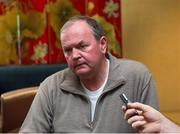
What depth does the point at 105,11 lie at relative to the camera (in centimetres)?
326

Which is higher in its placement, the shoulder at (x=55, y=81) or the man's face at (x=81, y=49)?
the man's face at (x=81, y=49)

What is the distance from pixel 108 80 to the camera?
161 centimetres

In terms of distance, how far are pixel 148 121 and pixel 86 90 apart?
0.48 m

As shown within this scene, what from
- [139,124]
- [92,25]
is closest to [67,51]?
[92,25]

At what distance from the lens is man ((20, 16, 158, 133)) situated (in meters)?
1.51

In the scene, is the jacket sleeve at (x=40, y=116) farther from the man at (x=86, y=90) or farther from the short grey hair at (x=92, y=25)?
the short grey hair at (x=92, y=25)

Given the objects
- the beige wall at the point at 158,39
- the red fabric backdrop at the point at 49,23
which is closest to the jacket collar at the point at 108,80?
the red fabric backdrop at the point at 49,23

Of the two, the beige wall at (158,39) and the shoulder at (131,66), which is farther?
the beige wall at (158,39)

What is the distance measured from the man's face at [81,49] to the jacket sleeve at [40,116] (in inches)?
7.2

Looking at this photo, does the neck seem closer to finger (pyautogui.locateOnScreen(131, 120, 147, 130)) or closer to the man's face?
the man's face

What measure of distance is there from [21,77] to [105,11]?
0.99 meters

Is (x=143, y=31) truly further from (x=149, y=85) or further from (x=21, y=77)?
(x=149, y=85)

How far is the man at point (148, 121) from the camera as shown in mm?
1143

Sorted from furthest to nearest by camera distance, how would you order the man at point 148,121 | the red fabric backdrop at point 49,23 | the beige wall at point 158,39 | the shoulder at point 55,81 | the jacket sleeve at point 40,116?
1. the beige wall at point 158,39
2. the red fabric backdrop at point 49,23
3. the shoulder at point 55,81
4. the jacket sleeve at point 40,116
5. the man at point 148,121
